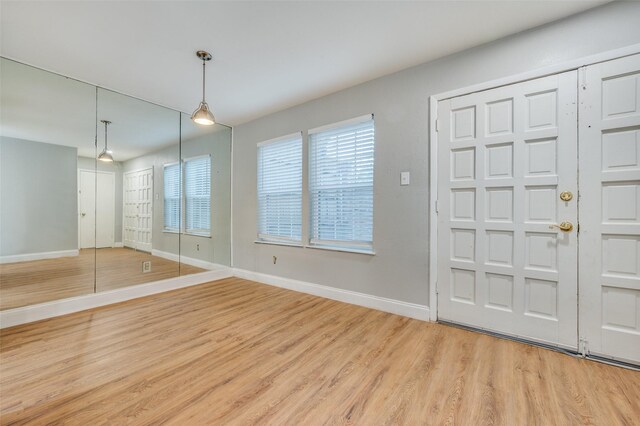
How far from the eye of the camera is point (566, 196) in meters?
2.00

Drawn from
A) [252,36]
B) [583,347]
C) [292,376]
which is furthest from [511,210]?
[252,36]

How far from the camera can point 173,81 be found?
3.03m

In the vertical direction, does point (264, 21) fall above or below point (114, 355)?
above

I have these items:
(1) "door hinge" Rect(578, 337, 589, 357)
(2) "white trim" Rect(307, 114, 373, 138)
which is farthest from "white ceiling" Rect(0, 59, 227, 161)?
(1) "door hinge" Rect(578, 337, 589, 357)

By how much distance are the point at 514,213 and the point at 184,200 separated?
438 cm

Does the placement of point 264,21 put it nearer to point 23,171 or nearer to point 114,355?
point 114,355

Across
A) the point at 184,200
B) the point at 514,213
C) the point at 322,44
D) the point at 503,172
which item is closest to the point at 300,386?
the point at 514,213

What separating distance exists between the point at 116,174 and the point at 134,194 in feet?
1.20

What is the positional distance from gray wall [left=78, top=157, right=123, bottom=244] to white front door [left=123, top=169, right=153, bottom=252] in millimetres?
68

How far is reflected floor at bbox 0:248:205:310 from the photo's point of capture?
2791mm

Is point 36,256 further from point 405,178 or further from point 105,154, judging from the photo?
point 405,178

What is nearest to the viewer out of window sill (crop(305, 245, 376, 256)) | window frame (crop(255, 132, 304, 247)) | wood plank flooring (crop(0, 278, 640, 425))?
wood plank flooring (crop(0, 278, 640, 425))

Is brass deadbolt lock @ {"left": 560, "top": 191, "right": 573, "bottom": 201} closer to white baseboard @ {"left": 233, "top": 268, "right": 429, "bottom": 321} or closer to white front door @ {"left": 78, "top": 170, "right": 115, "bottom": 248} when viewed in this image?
white baseboard @ {"left": 233, "top": 268, "right": 429, "bottom": 321}

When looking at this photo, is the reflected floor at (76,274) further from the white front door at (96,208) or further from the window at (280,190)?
the window at (280,190)
